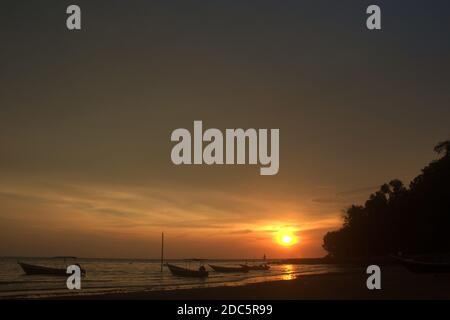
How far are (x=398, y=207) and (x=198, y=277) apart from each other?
4514 cm

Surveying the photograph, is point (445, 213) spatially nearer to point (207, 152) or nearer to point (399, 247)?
point (399, 247)

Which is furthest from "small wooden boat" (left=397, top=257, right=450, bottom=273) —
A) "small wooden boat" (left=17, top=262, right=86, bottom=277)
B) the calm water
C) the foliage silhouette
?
"small wooden boat" (left=17, top=262, right=86, bottom=277)

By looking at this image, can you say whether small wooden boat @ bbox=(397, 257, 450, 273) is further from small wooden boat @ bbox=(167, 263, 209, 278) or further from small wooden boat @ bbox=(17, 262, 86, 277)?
small wooden boat @ bbox=(17, 262, 86, 277)

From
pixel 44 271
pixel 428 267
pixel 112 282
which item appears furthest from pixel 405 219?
pixel 44 271

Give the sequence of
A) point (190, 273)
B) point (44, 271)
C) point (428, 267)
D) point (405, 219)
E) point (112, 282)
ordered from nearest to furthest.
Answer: point (428, 267)
point (112, 282)
point (190, 273)
point (44, 271)
point (405, 219)

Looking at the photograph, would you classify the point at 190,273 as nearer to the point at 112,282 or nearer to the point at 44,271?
the point at 112,282

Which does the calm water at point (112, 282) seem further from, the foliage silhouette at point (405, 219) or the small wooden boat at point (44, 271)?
the foliage silhouette at point (405, 219)

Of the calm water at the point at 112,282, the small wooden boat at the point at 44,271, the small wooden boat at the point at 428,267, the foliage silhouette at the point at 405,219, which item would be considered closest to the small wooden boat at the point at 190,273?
the calm water at the point at 112,282

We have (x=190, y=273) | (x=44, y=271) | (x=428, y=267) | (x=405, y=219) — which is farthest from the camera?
(x=405, y=219)

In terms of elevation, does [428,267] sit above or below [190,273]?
above

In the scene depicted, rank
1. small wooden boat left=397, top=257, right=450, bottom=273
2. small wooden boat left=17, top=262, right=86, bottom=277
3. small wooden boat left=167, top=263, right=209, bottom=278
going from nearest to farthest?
small wooden boat left=397, top=257, right=450, bottom=273 → small wooden boat left=167, top=263, right=209, bottom=278 → small wooden boat left=17, top=262, right=86, bottom=277

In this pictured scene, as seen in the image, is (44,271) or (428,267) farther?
(44,271)
